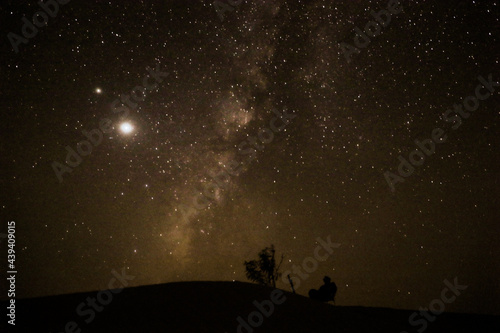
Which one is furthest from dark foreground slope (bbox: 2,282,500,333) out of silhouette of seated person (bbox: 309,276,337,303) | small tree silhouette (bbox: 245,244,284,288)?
small tree silhouette (bbox: 245,244,284,288)

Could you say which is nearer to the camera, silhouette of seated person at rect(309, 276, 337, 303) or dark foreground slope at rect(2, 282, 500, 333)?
dark foreground slope at rect(2, 282, 500, 333)

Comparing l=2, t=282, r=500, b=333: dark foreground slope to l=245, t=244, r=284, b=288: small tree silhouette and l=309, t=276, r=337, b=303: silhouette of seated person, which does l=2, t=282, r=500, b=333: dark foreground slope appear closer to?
l=309, t=276, r=337, b=303: silhouette of seated person

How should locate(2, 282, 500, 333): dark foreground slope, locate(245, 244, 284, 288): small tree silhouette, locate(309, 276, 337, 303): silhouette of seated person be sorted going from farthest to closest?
locate(245, 244, 284, 288): small tree silhouette < locate(309, 276, 337, 303): silhouette of seated person < locate(2, 282, 500, 333): dark foreground slope

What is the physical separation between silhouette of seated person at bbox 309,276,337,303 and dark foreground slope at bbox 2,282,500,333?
2.78 metres

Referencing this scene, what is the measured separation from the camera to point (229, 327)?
5.93 metres

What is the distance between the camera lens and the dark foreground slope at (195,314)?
225 inches

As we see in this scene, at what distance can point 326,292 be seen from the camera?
38.2ft

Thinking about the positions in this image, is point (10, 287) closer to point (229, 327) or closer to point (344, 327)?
point (229, 327)

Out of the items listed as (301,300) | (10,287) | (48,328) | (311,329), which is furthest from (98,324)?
(301,300)

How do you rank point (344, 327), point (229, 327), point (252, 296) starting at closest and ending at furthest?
1. point (229, 327)
2. point (344, 327)
3. point (252, 296)

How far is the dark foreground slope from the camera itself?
18.7 ft

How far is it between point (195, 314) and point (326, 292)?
21.8 ft

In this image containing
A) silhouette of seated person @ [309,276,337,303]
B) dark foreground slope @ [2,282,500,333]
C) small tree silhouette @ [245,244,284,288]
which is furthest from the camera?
small tree silhouette @ [245,244,284,288]

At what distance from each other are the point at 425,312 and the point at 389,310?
Answer: 1.15m
